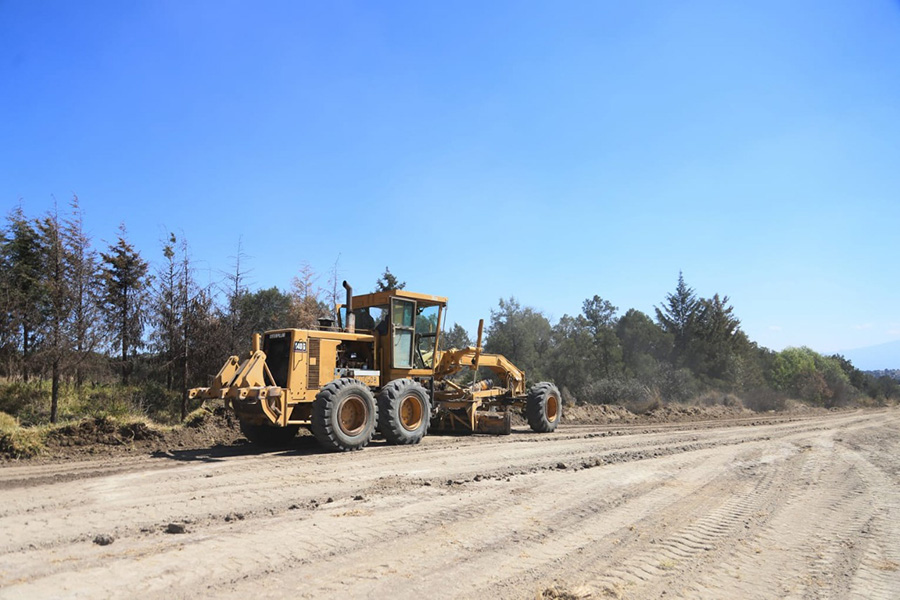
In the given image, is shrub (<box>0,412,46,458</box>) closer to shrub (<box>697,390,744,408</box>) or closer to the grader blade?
the grader blade

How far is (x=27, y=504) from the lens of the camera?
19.8 feet

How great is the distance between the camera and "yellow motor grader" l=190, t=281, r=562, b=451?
33.7ft

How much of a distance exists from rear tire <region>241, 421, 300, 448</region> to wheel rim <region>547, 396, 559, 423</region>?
6.72m

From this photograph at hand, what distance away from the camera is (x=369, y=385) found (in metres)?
12.3

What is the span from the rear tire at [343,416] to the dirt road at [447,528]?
845 mm

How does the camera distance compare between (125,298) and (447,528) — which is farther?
(125,298)

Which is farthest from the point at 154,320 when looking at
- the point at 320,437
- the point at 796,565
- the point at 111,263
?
the point at 796,565

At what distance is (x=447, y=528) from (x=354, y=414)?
5.79 m

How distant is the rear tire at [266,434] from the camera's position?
11.4 m

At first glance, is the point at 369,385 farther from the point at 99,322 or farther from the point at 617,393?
the point at 617,393

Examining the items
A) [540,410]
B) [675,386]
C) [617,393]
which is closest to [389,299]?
[540,410]

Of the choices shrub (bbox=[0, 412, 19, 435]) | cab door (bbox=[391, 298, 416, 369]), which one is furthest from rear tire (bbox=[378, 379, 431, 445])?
shrub (bbox=[0, 412, 19, 435])

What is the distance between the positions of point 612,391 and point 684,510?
884 inches

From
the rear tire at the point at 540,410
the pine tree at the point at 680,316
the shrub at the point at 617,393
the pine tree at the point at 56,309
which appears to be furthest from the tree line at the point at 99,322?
the pine tree at the point at 680,316
